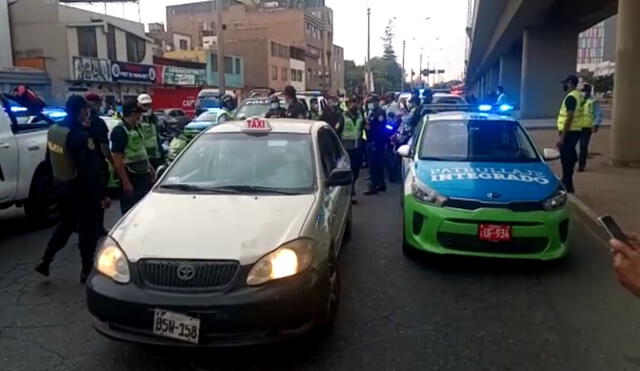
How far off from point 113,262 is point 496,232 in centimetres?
346

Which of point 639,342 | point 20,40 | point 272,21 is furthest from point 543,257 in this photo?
point 272,21

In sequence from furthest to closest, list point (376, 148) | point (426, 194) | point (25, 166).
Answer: point (376, 148) < point (25, 166) < point (426, 194)

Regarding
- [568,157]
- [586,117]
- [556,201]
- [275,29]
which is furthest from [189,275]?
[275,29]

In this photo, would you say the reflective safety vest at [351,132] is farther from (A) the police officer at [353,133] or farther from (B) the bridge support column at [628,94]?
(B) the bridge support column at [628,94]

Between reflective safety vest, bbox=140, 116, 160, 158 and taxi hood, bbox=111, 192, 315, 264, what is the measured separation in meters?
2.94

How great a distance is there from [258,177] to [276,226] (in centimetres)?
101

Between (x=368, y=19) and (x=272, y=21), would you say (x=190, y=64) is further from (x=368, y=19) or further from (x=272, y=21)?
(x=272, y=21)

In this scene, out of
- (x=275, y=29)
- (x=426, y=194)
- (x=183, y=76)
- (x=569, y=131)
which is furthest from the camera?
(x=275, y=29)

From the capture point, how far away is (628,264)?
2.12 m

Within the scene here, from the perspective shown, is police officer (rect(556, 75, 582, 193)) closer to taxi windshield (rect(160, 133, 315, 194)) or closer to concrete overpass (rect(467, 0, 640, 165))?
taxi windshield (rect(160, 133, 315, 194))

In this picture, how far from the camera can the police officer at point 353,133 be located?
10.3m

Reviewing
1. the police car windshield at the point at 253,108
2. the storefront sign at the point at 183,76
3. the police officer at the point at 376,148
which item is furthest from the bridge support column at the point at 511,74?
the police officer at the point at 376,148

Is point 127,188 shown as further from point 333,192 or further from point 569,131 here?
point 569,131

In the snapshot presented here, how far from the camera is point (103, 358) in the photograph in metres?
4.10
